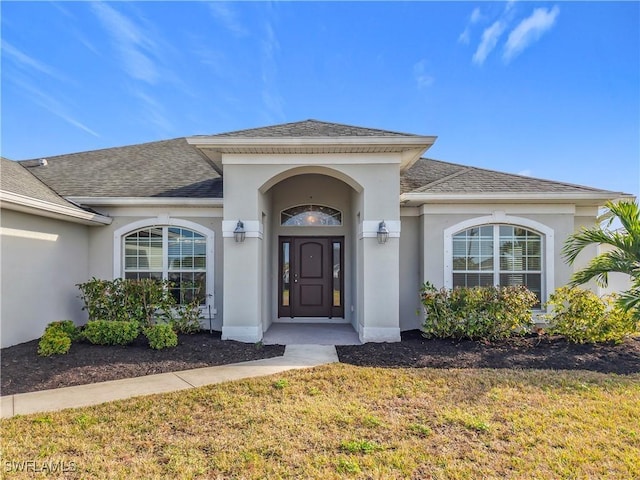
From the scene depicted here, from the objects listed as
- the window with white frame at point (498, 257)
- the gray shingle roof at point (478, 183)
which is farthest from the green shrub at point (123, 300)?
the window with white frame at point (498, 257)

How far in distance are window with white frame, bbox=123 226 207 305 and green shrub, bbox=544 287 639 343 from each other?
7889 mm

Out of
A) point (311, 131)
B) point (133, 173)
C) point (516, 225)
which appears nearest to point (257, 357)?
point (311, 131)

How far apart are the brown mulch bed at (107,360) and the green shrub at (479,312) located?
330 centimetres

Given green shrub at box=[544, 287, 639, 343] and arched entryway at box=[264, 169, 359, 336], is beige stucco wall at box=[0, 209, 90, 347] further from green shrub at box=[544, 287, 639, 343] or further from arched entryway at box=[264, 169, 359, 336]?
green shrub at box=[544, 287, 639, 343]

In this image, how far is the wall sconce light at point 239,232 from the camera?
7131mm

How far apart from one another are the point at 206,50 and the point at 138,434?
1050cm

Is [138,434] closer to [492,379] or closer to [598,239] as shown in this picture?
[492,379]

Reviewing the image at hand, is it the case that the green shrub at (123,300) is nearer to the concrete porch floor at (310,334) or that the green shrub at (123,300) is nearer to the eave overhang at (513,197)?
the concrete porch floor at (310,334)

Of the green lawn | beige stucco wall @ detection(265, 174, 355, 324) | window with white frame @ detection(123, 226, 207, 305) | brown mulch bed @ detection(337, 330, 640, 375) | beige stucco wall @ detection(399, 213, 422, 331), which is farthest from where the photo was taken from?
beige stucco wall @ detection(265, 174, 355, 324)

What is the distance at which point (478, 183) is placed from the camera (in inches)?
329

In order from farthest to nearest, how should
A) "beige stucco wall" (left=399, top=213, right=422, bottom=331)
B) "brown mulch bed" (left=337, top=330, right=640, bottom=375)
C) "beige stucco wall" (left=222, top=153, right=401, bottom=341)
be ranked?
"beige stucco wall" (left=399, top=213, right=422, bottom=331), "beige stucco wall" (left=222, top=153, right=401, bottom=341), "brown mulch bed" (left=337, top=330, right=640, bottom=375)

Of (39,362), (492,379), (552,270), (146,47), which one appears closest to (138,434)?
(39,362)

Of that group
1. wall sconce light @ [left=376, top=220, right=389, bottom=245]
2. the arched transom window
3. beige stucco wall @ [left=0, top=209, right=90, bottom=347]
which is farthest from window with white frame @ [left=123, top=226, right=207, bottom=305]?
wall sconce light @ [left=376, top=220, right=389, bottom=245]

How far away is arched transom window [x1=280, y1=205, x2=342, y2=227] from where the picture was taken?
960 cm
